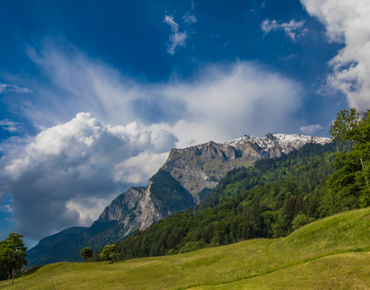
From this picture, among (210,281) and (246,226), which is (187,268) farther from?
(246,226)

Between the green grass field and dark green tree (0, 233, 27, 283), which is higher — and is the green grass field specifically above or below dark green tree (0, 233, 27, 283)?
below

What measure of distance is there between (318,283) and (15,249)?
89.0m

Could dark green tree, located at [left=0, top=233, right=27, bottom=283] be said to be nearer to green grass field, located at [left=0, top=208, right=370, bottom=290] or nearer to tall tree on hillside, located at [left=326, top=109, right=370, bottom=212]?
green grass field, located at [left=0, top=208, right=370, bottom=290]

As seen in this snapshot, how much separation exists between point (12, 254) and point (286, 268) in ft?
264

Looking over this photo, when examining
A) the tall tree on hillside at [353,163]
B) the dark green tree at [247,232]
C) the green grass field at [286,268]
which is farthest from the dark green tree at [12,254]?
the dark green tree at [247,232]

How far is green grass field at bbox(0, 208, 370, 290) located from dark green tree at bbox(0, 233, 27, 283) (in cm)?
3284

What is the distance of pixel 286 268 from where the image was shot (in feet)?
92.7

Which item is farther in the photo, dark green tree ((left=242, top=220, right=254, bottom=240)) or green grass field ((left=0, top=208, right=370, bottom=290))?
dark green tree ((left=242, top=220, right=254, bottom=240))

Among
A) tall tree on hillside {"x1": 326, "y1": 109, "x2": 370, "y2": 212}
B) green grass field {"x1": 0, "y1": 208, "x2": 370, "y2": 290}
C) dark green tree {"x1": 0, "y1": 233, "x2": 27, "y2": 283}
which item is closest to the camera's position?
green grass field {"x1": 0, "y1": 208, "x2": 370, "y2": 290}

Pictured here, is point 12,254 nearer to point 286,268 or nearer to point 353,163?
point 286,268

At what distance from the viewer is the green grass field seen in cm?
1998

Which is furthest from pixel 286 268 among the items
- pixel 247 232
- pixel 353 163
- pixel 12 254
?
pixel 247 232

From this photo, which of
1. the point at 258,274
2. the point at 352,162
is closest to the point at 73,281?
the point at 258,274


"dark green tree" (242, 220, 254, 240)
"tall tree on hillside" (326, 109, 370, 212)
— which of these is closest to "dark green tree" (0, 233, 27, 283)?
"tall tree on hillside" (326, 109, 370, 212)
